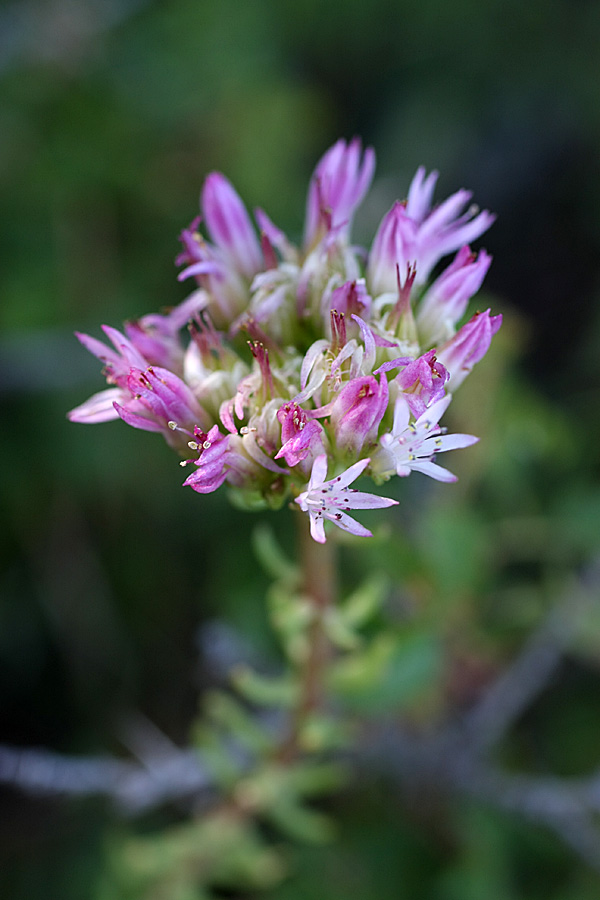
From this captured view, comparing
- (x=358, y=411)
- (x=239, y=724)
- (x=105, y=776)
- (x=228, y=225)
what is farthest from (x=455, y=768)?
(x=228, y=225)

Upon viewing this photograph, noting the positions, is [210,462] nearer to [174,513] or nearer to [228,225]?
[228,225]

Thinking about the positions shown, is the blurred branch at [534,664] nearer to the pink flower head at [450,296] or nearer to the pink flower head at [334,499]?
the pink flower head at [450,296]

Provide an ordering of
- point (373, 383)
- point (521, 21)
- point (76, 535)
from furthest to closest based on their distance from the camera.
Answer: point (521, 21)
point (76, 535)
point (373, 383)

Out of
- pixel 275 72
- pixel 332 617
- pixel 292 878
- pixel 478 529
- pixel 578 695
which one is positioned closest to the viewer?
pixel 332 617

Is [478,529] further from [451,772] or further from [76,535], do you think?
[76,535]

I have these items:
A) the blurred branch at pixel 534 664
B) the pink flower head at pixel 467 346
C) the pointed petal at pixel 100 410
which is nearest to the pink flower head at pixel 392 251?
the pink flower head at pixel 467 346

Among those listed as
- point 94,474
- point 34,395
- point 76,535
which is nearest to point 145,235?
point 34,395
